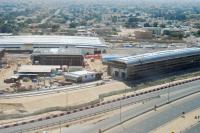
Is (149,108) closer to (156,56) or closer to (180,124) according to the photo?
(180,124)

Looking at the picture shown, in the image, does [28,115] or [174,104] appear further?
[174,104]

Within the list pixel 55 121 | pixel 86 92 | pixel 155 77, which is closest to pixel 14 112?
pixel 55 121

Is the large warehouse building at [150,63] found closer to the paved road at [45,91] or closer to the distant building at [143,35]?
the paved road at [45,91]

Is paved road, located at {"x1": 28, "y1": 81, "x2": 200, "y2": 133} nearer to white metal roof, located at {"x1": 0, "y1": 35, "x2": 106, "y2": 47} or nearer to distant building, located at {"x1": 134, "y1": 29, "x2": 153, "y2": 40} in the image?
white metal roof, located at {"x1": 0, "y1": 35, "x2": 106, "y2": 47}

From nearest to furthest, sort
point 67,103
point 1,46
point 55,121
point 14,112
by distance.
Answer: point 55,121, point 14,112, point 67,103, point 1,46

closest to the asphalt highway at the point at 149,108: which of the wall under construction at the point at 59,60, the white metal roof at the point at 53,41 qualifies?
the wall under construction at the point at 59,60

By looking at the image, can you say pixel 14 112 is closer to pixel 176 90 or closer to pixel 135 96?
pixel 135 96
